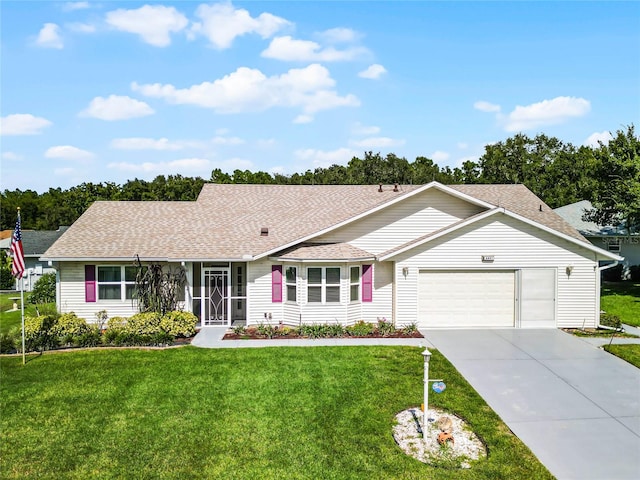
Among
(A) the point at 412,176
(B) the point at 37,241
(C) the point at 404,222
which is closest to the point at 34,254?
(B) the point at 37,241

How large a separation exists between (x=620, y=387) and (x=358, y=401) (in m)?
6.24

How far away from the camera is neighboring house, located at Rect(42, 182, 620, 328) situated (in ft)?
52.3

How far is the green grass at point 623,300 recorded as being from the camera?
61.4ft

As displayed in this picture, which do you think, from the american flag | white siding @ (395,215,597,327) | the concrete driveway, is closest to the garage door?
white siding @ (395,215,597,327)

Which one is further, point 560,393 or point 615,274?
point 615,274

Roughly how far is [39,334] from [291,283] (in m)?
8.08

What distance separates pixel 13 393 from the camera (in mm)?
10508

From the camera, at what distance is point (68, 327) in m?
14.7

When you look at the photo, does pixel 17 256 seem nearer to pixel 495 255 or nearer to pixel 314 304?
pixel 314 304

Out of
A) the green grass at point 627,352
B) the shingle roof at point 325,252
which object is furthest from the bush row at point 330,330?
the green grass at point 627,352

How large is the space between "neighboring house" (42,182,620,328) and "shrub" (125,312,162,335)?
1.78 m

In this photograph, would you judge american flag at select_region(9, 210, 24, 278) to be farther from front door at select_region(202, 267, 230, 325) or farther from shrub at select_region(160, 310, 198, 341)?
front door at select_region(202, 267, 230, 325)

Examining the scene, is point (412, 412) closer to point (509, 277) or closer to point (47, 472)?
point (47, 472)

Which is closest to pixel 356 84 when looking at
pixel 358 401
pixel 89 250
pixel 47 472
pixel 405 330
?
pixel 405 330
